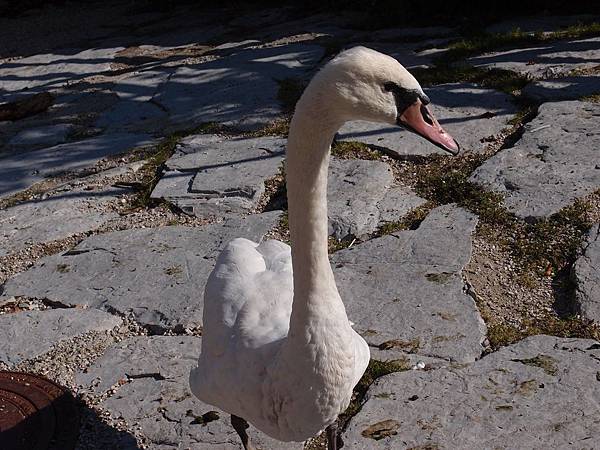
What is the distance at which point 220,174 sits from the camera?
460 cm

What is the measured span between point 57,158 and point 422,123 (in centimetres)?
353

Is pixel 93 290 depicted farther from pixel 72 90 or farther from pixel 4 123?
pixel 72 90

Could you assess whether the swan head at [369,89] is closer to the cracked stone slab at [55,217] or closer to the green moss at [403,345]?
the green moss at [403,345]

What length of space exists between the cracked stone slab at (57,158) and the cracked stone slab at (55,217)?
14.0 inches

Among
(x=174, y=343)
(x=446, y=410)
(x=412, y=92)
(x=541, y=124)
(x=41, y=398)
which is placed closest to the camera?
(x=412, y=92)

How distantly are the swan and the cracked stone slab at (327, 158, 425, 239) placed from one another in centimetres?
106

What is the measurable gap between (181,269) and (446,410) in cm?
149

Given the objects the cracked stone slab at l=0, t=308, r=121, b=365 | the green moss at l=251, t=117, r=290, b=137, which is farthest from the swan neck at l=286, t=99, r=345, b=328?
the green moss at l=251, t=117, r=290, b=137

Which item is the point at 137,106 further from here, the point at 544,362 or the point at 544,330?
the point at 544,362

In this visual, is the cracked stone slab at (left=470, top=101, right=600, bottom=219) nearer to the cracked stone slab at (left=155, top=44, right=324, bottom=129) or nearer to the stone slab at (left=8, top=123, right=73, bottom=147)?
the cracked stone slab at (left=155, top=44, right=324, bottom=129)

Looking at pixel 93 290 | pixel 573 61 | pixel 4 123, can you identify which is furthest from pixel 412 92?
pixel 4 123

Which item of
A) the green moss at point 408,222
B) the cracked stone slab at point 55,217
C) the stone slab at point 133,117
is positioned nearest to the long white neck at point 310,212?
the green moss at point 408,222

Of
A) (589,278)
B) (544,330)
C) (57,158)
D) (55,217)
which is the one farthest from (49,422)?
(57,158)

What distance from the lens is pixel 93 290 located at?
3.71m
